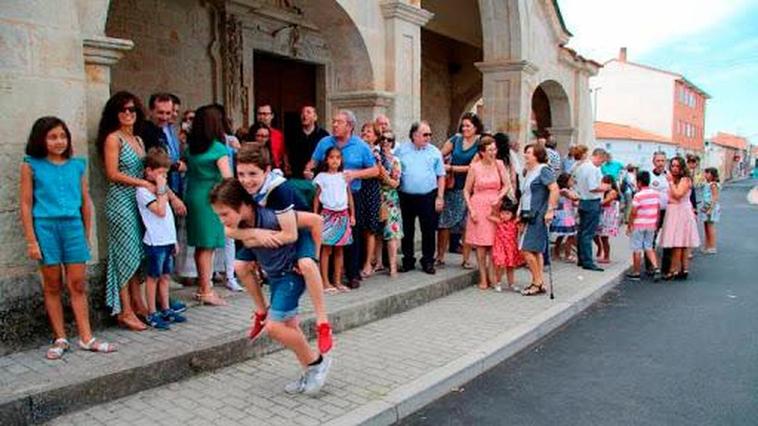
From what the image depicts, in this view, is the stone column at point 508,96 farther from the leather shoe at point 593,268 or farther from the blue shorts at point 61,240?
the blue shorts at point 61,240

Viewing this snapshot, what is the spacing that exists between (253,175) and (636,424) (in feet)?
9.22

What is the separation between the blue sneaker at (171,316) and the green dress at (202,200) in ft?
2.28

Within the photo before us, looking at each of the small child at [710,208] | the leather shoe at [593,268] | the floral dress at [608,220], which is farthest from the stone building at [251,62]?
the small child at [710,208]

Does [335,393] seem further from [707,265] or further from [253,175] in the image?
[707,265]

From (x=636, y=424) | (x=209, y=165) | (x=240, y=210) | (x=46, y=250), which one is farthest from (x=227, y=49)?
(x=636, y=424)

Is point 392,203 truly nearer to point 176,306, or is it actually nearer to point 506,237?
point 506,237

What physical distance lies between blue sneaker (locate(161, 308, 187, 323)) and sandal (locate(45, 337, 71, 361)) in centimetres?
78

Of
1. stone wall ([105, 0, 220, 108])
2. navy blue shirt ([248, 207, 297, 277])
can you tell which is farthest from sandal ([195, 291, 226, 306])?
stone wall ([105, 0, 220, 108])

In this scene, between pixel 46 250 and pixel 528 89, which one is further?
pixel 528 89

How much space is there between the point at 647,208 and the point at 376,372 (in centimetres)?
576

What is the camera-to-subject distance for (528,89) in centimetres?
1162

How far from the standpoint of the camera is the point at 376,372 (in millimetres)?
4516

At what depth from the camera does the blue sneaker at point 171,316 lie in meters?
4.94

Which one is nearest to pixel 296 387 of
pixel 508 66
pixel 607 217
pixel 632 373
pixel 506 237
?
pixel 632 373
